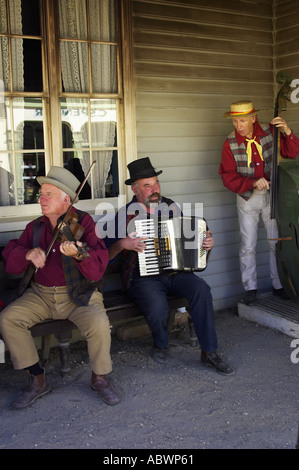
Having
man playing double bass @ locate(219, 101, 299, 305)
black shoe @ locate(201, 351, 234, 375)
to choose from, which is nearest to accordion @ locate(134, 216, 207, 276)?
black shoe @ locate(201, 351, 234, 375)

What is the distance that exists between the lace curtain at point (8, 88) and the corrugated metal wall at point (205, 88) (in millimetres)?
871

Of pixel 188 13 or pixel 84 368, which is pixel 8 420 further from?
pixel 188 13

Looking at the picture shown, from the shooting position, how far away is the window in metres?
3.71

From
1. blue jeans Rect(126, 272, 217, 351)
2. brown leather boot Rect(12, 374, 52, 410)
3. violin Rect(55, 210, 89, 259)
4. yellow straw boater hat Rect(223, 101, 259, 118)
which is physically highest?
yellow straw boater hat Rect(223, 101, 259, 118)

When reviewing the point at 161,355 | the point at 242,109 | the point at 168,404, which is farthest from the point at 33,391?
the point at 242,109

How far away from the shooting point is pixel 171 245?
3564mm

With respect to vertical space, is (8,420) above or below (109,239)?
below

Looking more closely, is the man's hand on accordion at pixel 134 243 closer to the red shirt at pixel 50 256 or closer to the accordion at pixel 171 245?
the accordion at pixel 171 245

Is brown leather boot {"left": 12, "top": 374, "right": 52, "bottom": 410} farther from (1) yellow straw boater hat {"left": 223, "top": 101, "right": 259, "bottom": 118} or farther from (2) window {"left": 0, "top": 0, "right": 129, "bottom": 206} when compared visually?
(1) yellow straw boater hat {"left": 223, "top": 101, "right": 259, "bottom": 118}

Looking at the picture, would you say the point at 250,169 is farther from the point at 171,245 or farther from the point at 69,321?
the point at 69,321

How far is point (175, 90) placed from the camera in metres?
4.32

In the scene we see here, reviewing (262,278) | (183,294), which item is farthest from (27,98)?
(262,278)

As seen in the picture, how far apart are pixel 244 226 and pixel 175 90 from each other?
1179mm

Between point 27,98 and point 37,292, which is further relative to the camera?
point 27,98
